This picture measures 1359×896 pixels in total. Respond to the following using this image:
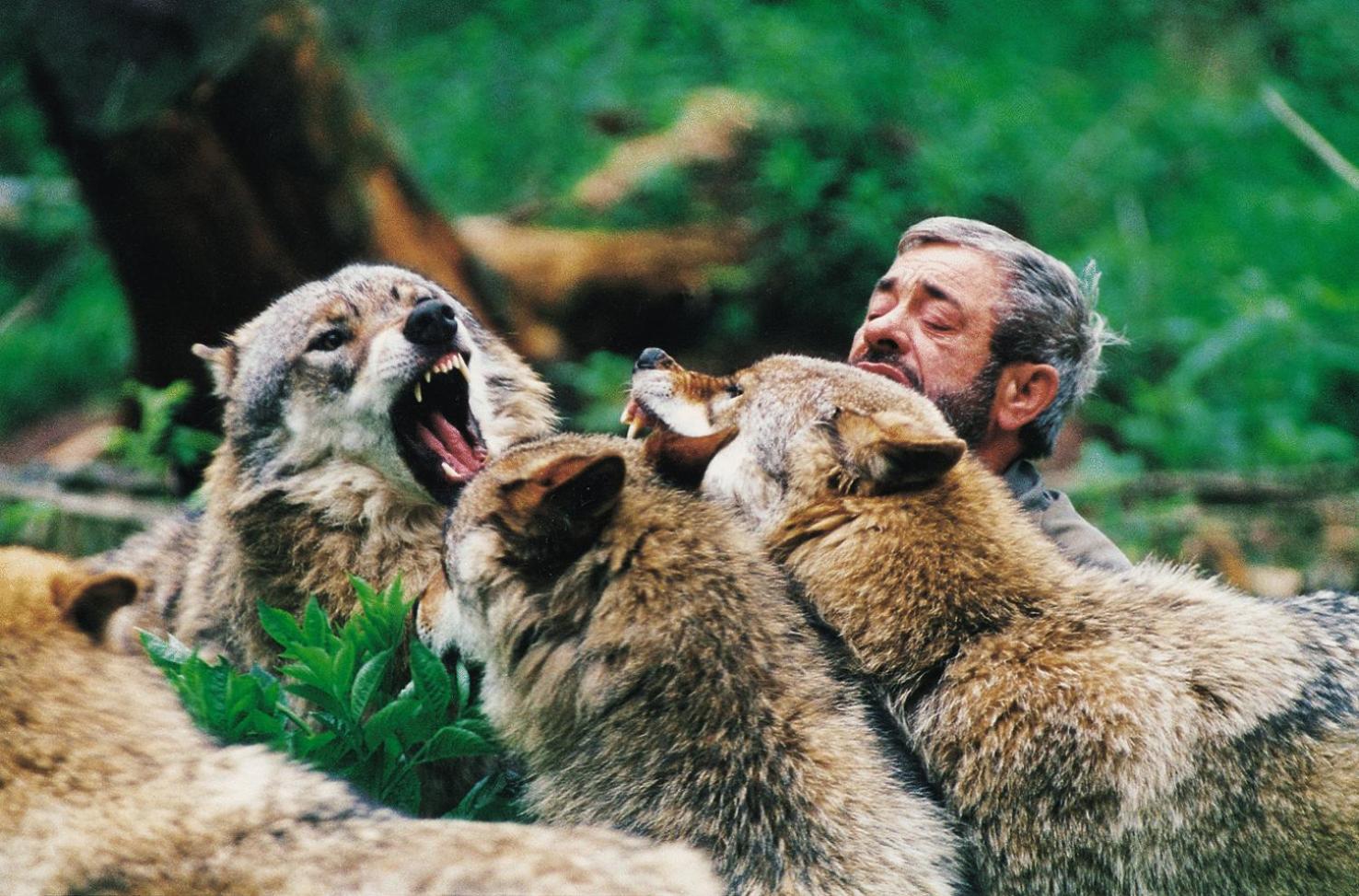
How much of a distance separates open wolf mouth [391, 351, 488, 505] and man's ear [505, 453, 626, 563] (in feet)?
3.27

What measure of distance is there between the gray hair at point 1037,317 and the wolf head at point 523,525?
2.05m

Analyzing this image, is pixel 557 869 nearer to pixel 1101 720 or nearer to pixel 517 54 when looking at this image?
pixel 1101 720

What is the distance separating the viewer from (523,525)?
10.2 feet

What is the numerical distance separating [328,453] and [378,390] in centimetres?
28

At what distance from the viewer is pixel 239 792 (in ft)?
9.12

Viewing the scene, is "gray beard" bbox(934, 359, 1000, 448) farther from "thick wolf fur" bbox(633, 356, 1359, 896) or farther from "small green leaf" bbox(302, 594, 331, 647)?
"small green leaf" bbox(302, 594, 331, 647)

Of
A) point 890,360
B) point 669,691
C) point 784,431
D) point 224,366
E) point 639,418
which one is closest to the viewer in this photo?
point 669,691

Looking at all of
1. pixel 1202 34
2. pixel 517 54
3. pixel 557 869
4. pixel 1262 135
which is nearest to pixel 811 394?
pixel 557 869

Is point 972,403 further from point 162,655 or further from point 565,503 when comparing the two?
point 162,655

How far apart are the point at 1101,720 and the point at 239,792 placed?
1.96 m

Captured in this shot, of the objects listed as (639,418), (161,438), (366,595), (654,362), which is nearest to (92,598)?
(366,595)

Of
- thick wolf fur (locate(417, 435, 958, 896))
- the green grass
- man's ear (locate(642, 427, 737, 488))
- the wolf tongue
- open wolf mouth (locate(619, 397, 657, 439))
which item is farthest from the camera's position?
the green grass

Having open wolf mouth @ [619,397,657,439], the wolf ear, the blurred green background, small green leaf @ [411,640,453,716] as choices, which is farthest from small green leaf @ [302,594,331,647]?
the blurred green background

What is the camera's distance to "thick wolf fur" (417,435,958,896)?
2.88m
